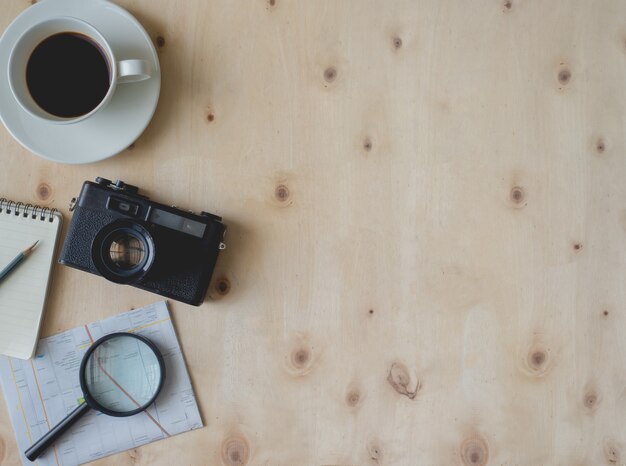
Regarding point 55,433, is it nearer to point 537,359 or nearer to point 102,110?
point 102,110

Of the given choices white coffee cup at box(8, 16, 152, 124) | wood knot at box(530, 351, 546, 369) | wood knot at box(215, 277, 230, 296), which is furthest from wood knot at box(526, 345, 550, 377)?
white coffee cup at box(8, 16, 152, 124)

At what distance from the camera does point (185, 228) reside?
2.71 feet

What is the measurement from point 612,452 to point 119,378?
0.70m

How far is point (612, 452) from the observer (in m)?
0.93

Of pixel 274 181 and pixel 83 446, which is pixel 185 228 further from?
pixel 83 446

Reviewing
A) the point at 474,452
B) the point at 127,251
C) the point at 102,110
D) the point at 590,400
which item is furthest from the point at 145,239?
the point at 590,400

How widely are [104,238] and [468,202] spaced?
0.49 meters

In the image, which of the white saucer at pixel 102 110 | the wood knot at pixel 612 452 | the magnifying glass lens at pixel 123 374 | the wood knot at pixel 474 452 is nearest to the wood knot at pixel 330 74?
the white saucer at pixel 102 110

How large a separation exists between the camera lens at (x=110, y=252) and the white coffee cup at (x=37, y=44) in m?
0.14

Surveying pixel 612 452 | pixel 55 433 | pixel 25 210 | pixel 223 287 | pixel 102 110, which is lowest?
pixel 612 452

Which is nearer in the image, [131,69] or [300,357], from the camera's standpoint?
[131,69]

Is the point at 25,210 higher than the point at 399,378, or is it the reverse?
the point at 25,210

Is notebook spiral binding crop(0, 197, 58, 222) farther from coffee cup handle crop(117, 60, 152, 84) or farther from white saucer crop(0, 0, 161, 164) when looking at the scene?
coffee cup handle crop(117, 60, 152, 84)

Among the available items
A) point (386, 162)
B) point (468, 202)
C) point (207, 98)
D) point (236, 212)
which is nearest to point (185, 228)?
point (236, 212)
